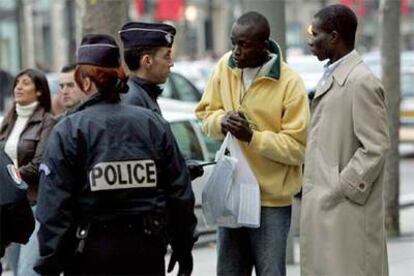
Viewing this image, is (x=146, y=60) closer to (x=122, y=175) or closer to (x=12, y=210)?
(x=122, y=175)

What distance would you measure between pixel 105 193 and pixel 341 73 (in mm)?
1476

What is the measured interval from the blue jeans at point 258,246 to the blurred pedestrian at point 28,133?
4.15 feet

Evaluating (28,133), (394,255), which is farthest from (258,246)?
(394,255)

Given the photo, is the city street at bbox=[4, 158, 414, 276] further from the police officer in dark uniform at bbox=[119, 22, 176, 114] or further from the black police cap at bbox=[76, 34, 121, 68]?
the black police cap at bbox=[76, 34, 121, 68]

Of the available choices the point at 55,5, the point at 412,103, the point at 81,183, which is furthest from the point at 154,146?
the point at 55,5

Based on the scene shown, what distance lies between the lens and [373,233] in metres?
6.32

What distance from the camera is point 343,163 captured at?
6246 mm

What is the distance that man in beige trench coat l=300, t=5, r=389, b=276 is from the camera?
6188mm

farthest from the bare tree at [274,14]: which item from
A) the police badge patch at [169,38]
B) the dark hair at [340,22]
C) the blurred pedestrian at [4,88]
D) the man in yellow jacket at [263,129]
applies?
the blurred pedestrian at [4,88]

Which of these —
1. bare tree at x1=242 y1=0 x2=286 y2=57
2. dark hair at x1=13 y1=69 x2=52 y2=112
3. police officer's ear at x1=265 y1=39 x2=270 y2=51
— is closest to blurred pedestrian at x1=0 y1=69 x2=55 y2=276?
dark hair at x1=13 y1=69 x2=52 y2=112

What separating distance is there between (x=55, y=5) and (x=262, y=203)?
4677 centimetres

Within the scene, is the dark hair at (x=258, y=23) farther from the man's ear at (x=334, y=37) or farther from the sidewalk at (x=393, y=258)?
the sidewalk at (x=393, y=258)

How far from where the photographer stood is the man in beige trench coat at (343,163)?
6.19 metres

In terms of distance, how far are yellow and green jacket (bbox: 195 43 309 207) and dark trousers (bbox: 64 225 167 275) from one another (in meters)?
1.40
